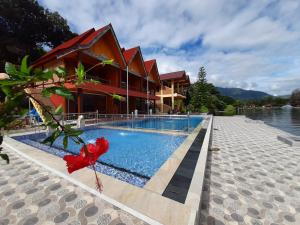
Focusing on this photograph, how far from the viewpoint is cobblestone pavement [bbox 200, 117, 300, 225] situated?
269 cm

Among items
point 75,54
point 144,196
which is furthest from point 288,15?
point 75,54

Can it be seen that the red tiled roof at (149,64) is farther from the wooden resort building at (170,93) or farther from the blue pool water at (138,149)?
the blue pool water at (138,149)

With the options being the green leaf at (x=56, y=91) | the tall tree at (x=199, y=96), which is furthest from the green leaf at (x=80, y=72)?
the tall tree at (x=199, y=96)

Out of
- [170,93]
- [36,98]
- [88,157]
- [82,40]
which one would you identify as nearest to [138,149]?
[88,157]

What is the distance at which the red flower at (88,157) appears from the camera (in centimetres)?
81

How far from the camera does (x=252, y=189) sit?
3459 mm

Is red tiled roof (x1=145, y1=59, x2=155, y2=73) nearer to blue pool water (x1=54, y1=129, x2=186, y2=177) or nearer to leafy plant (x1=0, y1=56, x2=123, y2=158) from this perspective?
blue pool water (x1=54, y1=129, x2=186, y2=177)

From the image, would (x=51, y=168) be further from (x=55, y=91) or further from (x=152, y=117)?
(x=152, y=117)

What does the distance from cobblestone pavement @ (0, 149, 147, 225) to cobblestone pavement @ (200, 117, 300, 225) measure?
1429 mm

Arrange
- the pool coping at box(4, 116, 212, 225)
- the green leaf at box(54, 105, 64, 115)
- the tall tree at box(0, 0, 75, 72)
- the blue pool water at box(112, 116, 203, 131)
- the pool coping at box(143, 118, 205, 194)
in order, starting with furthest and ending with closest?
the tall tree at box(0, 0, 75, 72)
the blue pool water at box(112, 116, 203, 131)
the pool coping at box(143, 118, 205, 194)
the pool coping at box(4, 116, 212, 225)
the green leaf at box(54, 105, 64, 115)

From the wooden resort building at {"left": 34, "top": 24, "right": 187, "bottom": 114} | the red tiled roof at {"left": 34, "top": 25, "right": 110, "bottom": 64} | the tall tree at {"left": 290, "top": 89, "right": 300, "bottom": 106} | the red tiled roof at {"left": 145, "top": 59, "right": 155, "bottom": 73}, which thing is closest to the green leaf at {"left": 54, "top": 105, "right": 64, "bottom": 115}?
the wooden resort building at {"left": 34, "top": 24, "right": 187, "bottom": 114}

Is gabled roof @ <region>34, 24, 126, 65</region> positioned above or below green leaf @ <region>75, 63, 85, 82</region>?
above

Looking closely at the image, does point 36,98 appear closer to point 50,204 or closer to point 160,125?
point 50,204

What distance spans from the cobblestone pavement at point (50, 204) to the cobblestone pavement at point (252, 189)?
1.43 m
